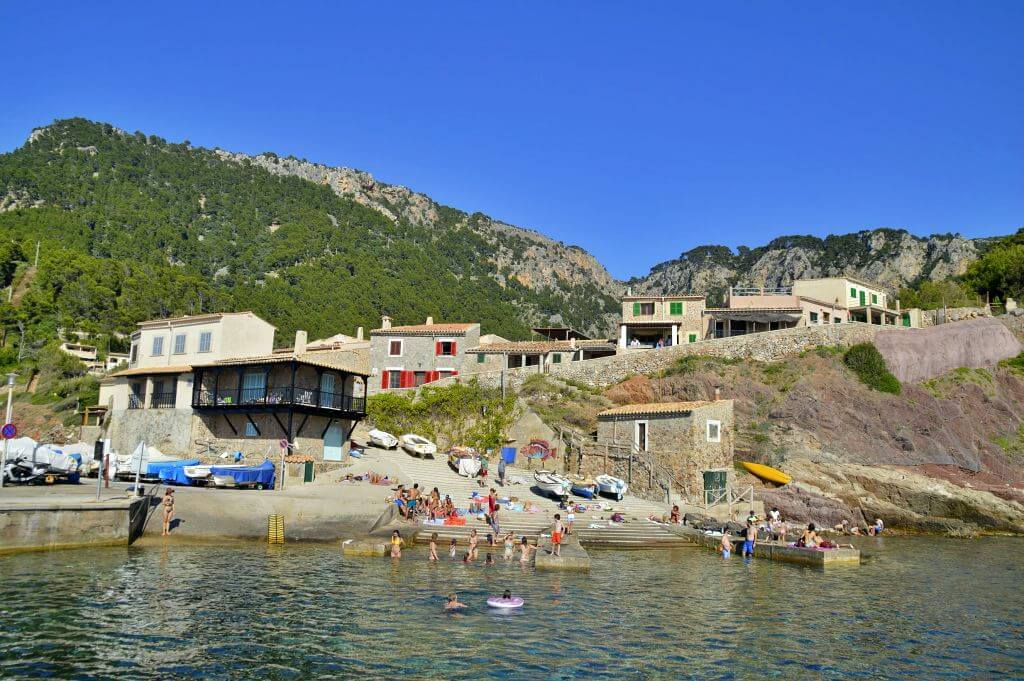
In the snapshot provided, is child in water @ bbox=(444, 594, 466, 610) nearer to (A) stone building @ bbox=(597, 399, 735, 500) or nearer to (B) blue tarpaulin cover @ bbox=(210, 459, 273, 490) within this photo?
(B) blue tarpaulin cover @ bbox=(210, 459, 273, 490)

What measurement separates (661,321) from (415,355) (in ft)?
68.8

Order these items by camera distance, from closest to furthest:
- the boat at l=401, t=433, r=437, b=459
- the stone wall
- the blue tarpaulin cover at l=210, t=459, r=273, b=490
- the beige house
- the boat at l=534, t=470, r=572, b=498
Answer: the blue tarpaulin cover at l=210, t=459, r=273, b=490, the boat at l=534, t=470, r=572, b=498, the boat at l=401, t=433, r=437, b=459, the stone wall, the beige house

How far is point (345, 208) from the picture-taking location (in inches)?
6545

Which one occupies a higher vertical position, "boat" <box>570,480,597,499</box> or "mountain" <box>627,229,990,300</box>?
"mountain" <box>627,229,990,300</box>

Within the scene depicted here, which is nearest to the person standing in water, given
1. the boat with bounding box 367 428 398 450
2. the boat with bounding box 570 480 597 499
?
the boat with bounding box 367 428 398 450

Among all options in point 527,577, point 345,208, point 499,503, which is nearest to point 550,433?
point 499,503

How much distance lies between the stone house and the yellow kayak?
22.9 metres

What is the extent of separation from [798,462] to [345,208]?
134632 millimetres

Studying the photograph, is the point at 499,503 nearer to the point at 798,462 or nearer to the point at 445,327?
the point at 798,462

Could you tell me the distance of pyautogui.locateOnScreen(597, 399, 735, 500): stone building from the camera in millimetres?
43531

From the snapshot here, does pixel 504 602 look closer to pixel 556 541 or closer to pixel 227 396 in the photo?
pixel 556 541

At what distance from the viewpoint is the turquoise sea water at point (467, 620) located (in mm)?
16188

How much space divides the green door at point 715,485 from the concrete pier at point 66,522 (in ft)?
94.1

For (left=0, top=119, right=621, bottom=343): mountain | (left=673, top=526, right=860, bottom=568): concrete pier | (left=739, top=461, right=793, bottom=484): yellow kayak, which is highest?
(left=0, top=119, right=621, bottom=343): mountain
